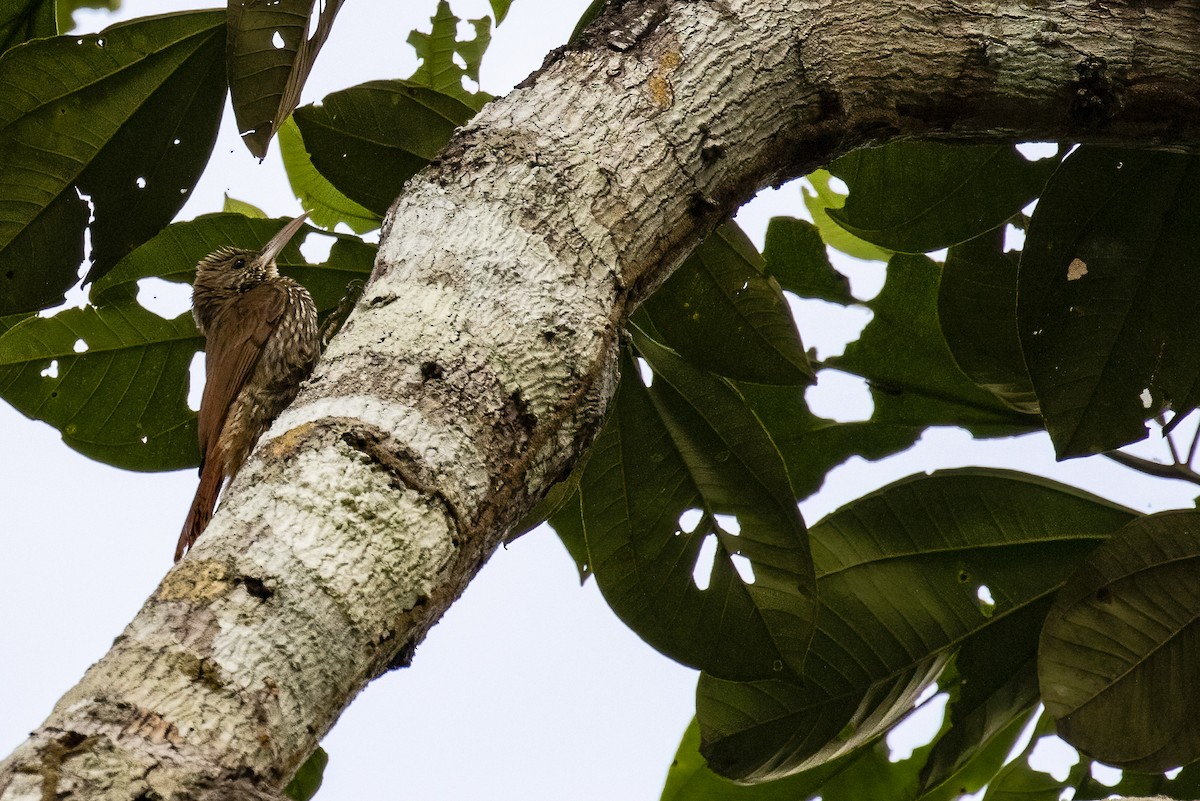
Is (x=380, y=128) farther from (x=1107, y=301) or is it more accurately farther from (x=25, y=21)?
(x=1107, y=301)

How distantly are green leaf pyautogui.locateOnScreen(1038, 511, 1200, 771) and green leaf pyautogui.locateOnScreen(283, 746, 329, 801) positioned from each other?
141 centimetres

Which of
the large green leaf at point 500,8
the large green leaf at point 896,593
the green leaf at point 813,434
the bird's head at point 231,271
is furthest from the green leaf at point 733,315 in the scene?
the bird's head at point 231,271

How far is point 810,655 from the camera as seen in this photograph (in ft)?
7.43

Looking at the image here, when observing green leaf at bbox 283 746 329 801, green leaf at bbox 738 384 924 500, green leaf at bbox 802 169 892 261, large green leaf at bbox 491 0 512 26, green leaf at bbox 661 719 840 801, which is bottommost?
green leaf at bbox 283 746 329 801

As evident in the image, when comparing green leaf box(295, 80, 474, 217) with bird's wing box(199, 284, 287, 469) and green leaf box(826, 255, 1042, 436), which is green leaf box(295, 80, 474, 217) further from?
green leaf box(826, 255, 1042, 436)

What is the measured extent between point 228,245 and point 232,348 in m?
0.61

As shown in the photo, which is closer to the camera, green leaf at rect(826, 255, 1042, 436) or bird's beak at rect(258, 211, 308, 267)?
bird's beak at rect(258, 211, 308, 267)

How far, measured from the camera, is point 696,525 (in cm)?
215

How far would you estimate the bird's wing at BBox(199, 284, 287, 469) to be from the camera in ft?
9.05

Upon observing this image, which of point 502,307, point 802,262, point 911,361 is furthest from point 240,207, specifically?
point 502,307

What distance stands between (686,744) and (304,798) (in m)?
0.83

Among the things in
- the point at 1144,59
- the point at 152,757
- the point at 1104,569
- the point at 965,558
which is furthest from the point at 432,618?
the point at 965,558

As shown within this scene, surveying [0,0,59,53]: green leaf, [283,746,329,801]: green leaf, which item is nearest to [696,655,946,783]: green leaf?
[283,746,329,801]: green leaf

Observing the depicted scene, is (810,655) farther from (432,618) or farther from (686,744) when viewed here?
(432,618)
